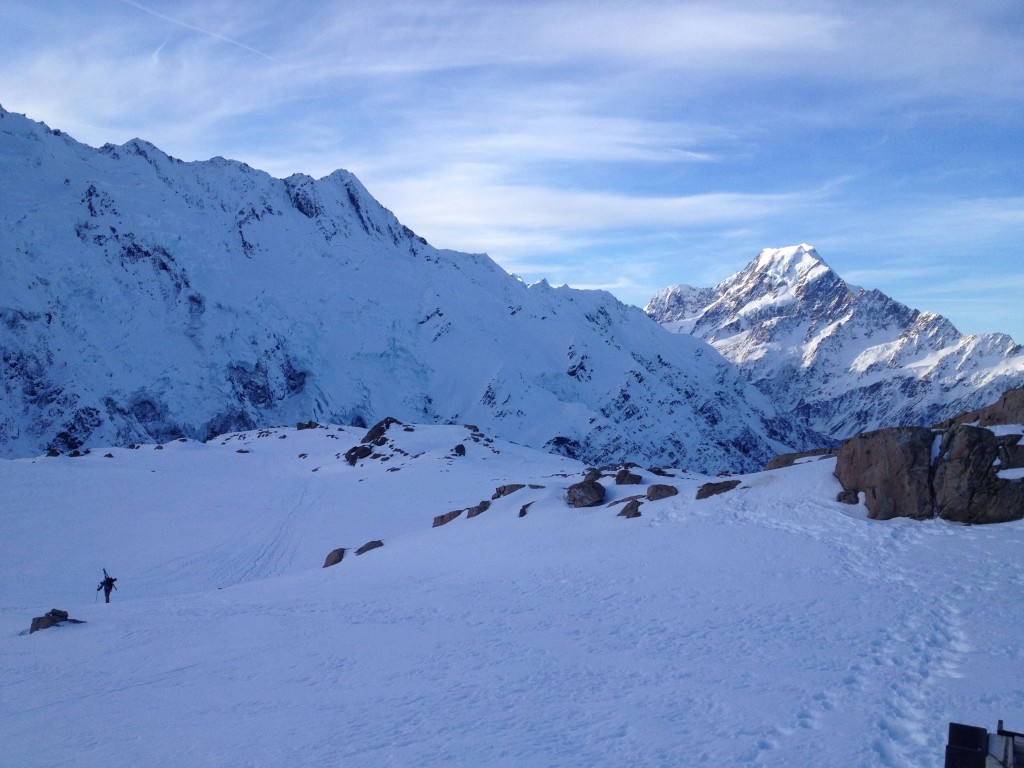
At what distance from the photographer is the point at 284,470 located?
5366cm

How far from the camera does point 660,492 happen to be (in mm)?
23562

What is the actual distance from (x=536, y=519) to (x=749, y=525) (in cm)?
798

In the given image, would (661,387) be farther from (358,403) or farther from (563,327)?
(358,403)

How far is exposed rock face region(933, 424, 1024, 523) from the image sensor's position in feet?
52.9

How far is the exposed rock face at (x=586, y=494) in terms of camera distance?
2534cm

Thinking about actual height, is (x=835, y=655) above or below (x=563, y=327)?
below

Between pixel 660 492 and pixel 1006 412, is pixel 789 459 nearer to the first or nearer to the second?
pixel 660 492

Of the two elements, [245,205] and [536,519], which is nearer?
[536,519]

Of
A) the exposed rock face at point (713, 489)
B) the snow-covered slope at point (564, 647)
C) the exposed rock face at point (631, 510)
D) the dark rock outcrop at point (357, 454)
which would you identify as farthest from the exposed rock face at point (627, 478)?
the dark rock outcrop at point (357, 454)

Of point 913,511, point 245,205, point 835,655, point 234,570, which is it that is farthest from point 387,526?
point 245,205

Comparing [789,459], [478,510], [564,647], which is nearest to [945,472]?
[789,459]

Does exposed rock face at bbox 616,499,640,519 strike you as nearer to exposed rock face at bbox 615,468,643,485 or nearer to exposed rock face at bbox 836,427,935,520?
exposed rock face at bbox 615,468,643,485

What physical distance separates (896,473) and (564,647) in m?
10.3

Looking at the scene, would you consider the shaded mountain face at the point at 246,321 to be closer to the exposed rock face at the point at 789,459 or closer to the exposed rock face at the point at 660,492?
the exposed rock face at the point at 660,492
